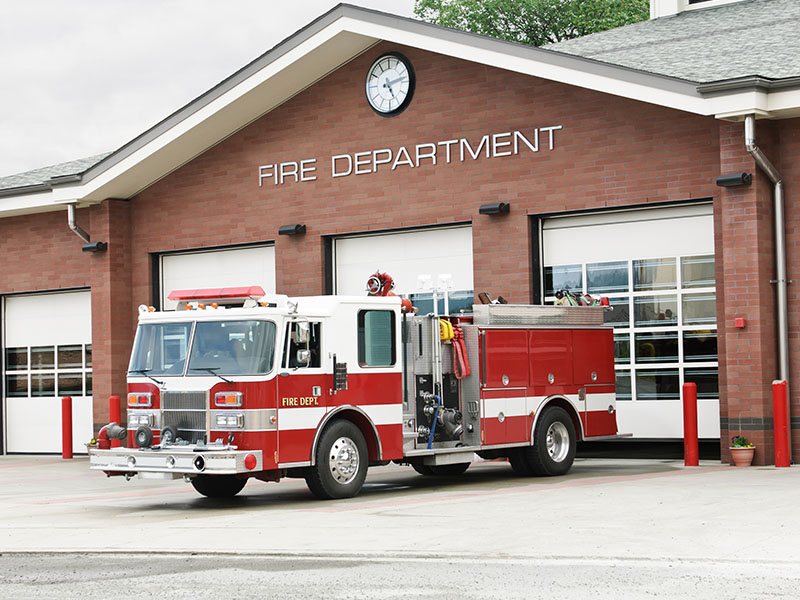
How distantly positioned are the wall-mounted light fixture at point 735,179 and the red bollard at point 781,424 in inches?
113

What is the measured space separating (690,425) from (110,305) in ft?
40.3

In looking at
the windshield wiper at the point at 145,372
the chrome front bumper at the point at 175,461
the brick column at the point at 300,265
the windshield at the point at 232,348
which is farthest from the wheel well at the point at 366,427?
the brick column at the point at 300,265

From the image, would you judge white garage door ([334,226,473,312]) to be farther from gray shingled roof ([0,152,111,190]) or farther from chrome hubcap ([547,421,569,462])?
gray shingled roof ([0,152,111,190])

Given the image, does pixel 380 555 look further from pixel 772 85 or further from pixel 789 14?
pixel 789 14

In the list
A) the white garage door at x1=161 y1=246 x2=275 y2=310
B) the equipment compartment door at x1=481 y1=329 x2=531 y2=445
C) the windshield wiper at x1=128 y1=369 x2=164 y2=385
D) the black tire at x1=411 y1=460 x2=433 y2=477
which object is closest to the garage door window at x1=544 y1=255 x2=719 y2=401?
the equipment compartment door at x1=481 y1=329 x2=531 y2=445

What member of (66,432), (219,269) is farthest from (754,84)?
(66,432)

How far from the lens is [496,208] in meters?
20.8

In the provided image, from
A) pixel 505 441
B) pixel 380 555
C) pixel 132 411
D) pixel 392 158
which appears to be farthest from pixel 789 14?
pixel 380 555

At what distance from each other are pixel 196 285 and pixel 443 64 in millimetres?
6930

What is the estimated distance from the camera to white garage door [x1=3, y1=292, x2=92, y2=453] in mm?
26594

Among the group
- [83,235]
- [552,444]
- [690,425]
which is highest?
[83,235]

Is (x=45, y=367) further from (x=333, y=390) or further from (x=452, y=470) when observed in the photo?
(x=333, y=390)

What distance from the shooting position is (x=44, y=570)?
10.1 metres

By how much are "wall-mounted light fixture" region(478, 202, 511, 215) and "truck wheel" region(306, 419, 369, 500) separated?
662 cm
